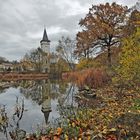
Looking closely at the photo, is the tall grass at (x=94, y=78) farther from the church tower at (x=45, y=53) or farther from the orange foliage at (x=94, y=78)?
the church tower at (x=45, y=53)

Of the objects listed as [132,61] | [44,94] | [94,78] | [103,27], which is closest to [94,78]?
[94,78]

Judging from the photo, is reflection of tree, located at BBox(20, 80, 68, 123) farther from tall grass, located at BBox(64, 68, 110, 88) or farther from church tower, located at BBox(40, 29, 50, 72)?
church tower, located at BBox(40, 29, 50, 72)

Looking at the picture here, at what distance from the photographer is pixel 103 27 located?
109 ft

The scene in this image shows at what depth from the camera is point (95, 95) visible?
17109 mm

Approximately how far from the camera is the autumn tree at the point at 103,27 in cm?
3347

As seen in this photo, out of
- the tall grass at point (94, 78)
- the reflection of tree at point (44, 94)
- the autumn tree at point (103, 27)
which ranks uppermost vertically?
the autumn tree at point (103, 27)

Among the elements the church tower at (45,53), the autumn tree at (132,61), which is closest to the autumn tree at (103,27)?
the autumn tree at (132,61)

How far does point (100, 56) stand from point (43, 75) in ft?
79.1

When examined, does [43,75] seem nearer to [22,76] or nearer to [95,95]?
[22,76]

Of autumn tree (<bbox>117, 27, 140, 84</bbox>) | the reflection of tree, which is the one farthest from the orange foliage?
autumn tree (<bbox>117, 27, 140, 84</bbox>)

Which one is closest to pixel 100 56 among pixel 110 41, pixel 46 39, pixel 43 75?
pixel 110 41

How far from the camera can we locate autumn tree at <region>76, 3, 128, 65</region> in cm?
3347

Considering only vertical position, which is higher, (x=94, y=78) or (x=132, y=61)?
(x=132, y=61)

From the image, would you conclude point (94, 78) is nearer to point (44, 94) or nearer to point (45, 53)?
point (44, 94)
